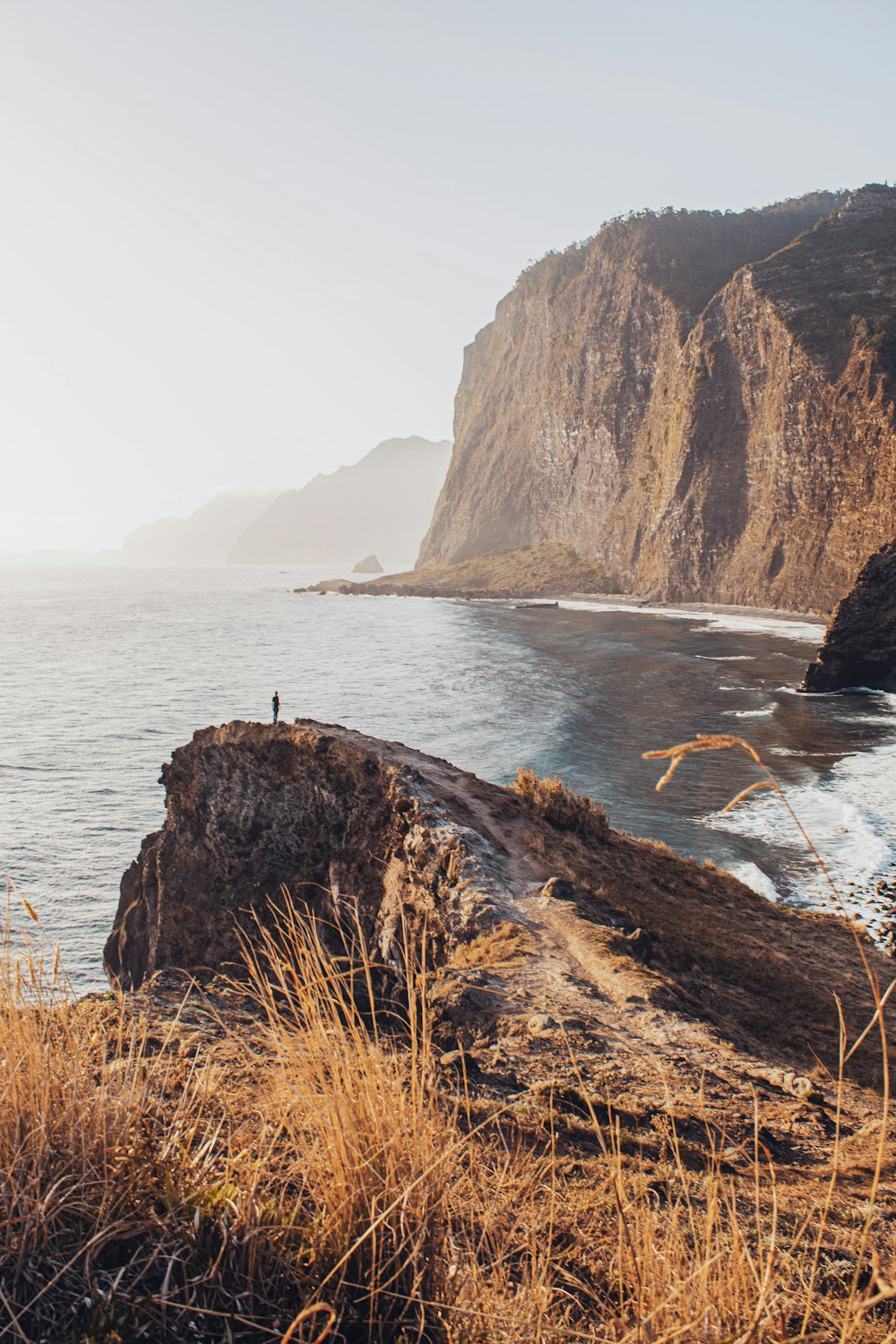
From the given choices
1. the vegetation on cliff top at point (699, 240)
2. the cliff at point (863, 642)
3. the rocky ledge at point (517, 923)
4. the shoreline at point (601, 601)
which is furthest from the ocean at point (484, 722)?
the vegetation on cliff top at point (699, 240)

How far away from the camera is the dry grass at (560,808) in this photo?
40.0 feet

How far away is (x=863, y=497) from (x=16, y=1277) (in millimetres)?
66171

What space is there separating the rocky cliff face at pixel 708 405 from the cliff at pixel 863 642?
2418 centimetres

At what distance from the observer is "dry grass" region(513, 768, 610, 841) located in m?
12.2

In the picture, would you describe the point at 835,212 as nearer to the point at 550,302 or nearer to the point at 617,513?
the point at 617,513

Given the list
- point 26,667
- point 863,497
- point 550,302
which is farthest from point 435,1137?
point 550,302

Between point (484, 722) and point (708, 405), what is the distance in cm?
6184

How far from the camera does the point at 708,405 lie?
257 feet

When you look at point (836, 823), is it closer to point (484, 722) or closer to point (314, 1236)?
point (484, 722)

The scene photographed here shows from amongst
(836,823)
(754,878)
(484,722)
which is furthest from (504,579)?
(754,878)

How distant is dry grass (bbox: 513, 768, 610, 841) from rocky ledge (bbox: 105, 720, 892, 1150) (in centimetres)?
4

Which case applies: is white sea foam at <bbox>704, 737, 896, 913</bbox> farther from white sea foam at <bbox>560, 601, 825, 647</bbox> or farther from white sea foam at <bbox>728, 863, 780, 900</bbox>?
white sea foam at <bbox>560, 601, 825, 647</bbox>

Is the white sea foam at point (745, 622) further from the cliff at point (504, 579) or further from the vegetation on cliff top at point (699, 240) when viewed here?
the vegetation on cliff top at point (699, 240)

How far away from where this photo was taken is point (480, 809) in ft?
37.4
